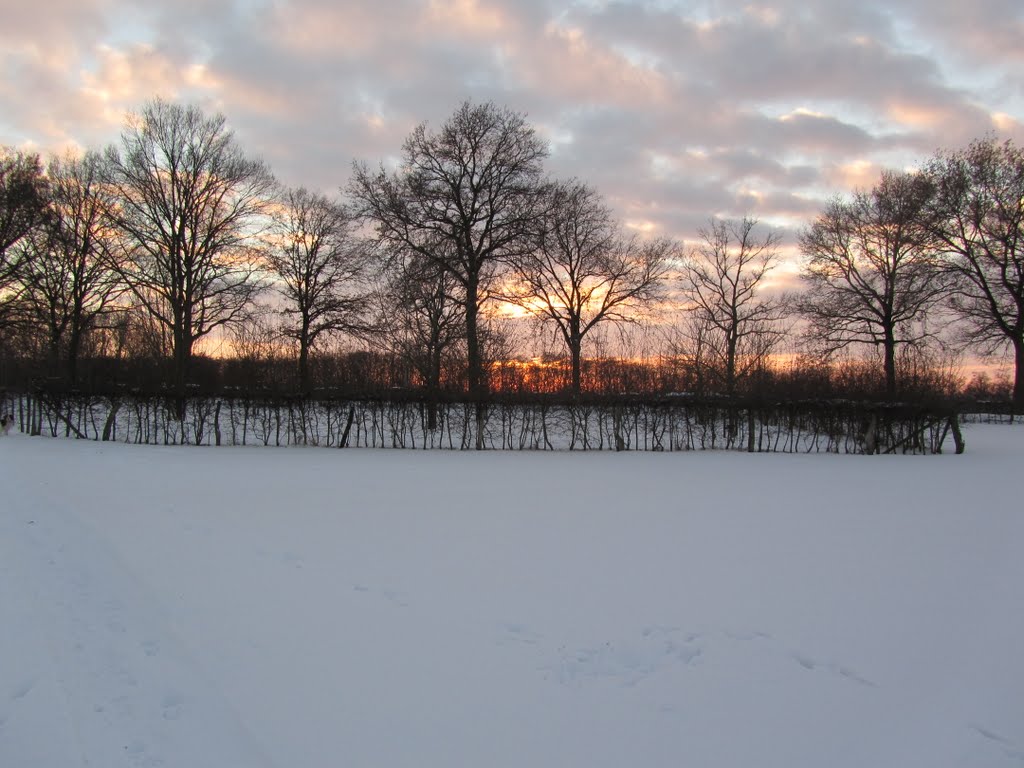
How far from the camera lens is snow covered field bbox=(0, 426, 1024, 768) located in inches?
124

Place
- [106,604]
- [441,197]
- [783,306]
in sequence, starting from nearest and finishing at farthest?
1. [106,604]
2. [441,197]
3. [783,306]

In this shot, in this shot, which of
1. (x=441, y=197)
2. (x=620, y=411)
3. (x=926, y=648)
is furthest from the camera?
(x=441, y=197)

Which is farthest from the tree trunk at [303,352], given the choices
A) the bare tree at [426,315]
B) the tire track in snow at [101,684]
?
the tire track in snow at [101,684]

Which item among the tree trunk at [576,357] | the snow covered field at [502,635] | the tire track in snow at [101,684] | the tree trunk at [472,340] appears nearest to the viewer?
the tire track in snow at [101,684]

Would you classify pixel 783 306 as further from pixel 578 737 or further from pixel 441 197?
pixel 578 737

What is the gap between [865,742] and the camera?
319 cm

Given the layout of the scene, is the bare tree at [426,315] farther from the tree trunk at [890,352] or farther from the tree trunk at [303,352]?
the tree trunk at [890,352]

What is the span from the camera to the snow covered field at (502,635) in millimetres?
3156

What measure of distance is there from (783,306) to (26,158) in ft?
149

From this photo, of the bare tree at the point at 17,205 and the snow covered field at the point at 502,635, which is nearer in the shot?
the snow covered field at the point at 502,635

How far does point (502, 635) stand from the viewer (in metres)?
4.45

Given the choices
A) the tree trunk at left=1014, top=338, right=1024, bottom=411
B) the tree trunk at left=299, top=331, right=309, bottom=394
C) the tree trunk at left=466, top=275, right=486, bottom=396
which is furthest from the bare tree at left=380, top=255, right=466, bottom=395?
the tree trunk at left=1014, top=338, right=1024, bottom=411

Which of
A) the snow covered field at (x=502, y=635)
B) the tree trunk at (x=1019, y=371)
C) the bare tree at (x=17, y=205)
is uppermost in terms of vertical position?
the bare tree at (x=17, y=205)

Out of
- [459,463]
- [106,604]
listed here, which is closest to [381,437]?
[459,463]
